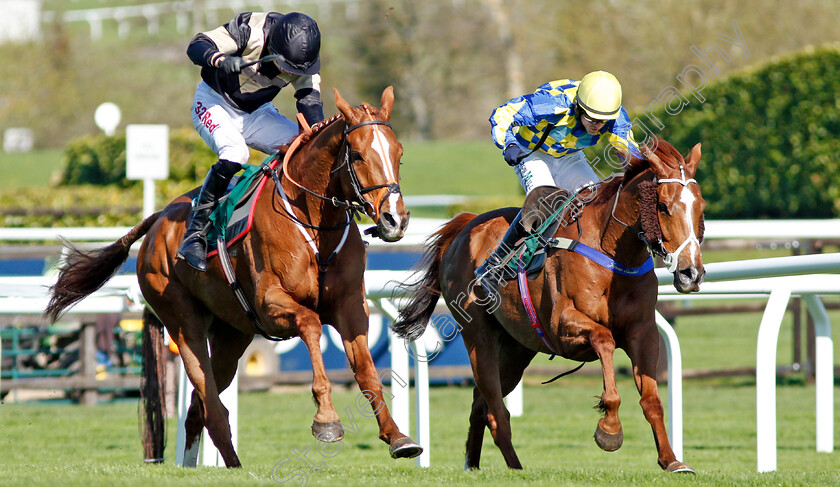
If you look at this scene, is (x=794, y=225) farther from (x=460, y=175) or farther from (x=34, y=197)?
(x=460, y=175)

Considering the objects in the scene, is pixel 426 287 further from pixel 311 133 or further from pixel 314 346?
pixel 314 346

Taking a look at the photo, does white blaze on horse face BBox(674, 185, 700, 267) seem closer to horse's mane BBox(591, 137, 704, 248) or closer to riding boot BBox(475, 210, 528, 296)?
horse's mane BBox(591, 137, 704, 248)

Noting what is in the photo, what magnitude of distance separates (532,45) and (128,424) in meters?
25.1

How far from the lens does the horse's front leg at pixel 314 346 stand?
3.80 meters

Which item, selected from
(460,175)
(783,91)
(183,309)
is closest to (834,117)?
(783,91)

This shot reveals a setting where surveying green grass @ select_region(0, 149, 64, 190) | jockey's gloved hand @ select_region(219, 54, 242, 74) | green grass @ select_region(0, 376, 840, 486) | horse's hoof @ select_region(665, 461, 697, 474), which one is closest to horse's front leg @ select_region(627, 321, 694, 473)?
horse's hoof @ select_region(665, 461, 697, 474)

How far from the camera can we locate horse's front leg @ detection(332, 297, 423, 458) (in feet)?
13.1

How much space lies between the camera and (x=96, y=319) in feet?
27.1

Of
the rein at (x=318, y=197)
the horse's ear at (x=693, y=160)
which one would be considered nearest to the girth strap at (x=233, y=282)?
the rein at (x=318, y=197)

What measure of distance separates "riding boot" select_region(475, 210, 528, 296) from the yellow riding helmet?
58 centimetres

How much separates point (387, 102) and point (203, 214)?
1083mm

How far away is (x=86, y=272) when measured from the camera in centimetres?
546

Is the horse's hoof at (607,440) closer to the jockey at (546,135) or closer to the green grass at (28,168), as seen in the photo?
the jockey at (546,135)

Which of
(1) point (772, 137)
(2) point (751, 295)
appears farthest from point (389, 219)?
(1) point (772, 137)
